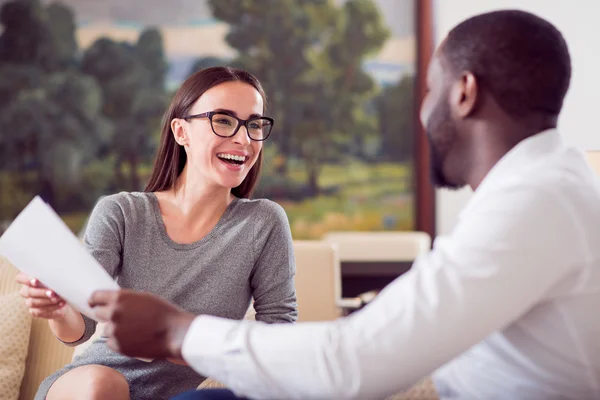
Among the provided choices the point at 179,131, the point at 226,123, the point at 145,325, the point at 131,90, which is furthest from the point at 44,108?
the point at 145,325

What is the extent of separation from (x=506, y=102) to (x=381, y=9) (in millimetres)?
3966

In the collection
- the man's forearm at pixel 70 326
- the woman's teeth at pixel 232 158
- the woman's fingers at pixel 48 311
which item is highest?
the woman's teeth at pixel 232 158

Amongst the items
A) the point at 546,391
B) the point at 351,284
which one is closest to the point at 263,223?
the point at 546,391

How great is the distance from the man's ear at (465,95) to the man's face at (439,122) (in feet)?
0.05

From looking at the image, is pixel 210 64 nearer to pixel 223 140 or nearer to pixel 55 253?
pixel 223 140

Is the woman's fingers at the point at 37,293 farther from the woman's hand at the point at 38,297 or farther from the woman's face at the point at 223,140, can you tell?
the woman's face at the point at 223,140

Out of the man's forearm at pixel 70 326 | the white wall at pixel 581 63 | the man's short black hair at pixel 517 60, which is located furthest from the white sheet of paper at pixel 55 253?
the white wall at pixel 581 63

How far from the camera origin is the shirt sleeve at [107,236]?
186cm

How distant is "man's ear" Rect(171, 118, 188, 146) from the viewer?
6.67ft

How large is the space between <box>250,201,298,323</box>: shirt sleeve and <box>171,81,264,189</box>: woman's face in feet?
0.48

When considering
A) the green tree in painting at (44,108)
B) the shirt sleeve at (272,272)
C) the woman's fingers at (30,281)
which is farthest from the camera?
the green tree in painting at (44,108)

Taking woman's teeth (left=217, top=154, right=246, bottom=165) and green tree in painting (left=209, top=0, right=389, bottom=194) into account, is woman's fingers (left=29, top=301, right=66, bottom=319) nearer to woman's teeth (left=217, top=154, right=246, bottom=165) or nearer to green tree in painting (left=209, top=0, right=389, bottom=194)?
woman's teeth (left=217, top=154, right=246, bottom=165)

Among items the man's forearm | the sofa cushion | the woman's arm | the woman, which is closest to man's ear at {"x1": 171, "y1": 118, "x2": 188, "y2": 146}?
the woman

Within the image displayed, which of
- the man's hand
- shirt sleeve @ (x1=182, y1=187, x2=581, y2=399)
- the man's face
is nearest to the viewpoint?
shirt sleeve @ (x1=182, y1=187, x2=581, y2=399)
